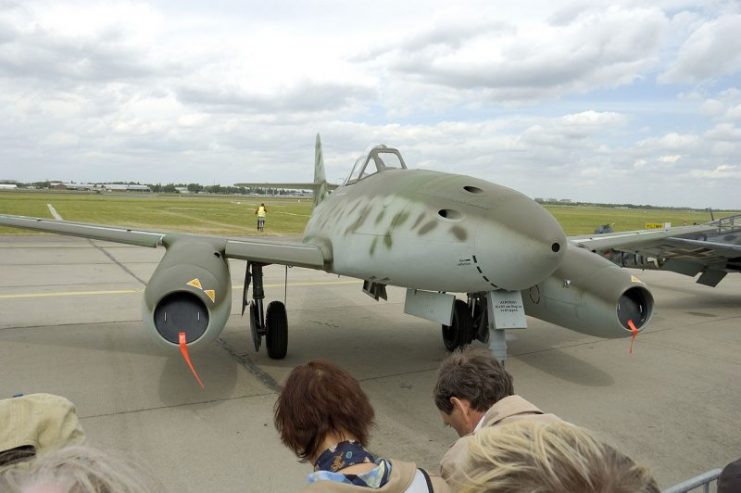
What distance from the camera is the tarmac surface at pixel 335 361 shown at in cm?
456

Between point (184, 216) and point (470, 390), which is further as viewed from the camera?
point (184, 216)

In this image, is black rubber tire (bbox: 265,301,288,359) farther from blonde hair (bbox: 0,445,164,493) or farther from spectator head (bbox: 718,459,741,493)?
blonde hair (bbox: 0,445,164,493)

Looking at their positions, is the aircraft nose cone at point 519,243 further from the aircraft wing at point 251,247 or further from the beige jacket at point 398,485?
the beige jacket at point 398,485

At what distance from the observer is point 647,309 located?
6172 millimetres

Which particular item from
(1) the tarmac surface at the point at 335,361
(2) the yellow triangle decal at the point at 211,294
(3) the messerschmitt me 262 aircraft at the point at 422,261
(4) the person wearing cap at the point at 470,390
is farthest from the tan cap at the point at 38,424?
(2) the yellow triangle decal at the point at 211,294

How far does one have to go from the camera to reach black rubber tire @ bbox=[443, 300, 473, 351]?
782cm

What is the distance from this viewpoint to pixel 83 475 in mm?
994

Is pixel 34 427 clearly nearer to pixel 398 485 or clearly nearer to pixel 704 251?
pixel 398 485

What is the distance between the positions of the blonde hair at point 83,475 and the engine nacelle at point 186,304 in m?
3.86

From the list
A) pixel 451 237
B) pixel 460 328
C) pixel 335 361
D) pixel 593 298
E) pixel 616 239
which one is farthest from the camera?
pixel 616 239

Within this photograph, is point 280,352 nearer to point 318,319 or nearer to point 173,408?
point 173,408

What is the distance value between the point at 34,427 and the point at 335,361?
579 centimetres

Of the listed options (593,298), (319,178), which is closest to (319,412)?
(593,298)

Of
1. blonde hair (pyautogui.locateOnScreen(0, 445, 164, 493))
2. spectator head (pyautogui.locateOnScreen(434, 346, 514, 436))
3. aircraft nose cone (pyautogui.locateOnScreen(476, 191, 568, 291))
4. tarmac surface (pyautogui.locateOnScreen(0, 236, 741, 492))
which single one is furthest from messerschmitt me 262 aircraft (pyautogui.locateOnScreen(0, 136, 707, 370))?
blonde hair (pyautogui.locateOnScreen(0, 445, 164, 493))
